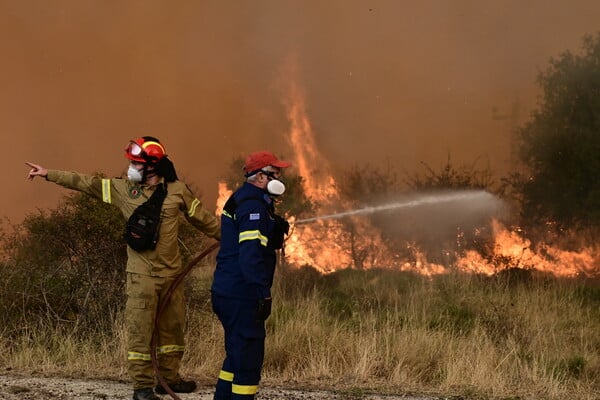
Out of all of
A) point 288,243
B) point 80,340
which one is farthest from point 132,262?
point 288,243

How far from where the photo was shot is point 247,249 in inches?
194

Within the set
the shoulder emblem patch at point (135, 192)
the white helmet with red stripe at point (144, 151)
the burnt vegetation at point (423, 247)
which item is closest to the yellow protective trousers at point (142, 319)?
the shoulder emblem patch at point (135, 192)

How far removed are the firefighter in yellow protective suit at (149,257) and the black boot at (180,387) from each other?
0.01 metres

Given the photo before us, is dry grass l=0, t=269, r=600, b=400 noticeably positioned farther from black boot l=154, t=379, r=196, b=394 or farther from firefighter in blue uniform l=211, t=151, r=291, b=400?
firefighter in blue uniform l=211, t=151, r=291, b=400

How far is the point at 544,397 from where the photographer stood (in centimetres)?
701

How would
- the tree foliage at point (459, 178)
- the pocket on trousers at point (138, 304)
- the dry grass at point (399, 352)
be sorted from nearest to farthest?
1. the pocket on trousers at point (138, 304)
2. the dry grass at point (399, 352)
3. the tree foliage at point (459, 178)

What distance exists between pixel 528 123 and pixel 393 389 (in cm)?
1390

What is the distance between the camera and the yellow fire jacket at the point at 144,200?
6.14 m

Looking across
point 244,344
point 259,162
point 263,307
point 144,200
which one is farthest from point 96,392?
point 259,162

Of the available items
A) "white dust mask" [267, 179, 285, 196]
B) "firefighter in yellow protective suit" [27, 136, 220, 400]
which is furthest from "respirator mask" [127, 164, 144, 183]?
"white dust mask" [267, 179, 285, 196]

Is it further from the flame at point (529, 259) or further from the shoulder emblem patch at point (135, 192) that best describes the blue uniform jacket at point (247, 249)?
the flame at point (529, 259)

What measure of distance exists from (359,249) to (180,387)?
15292mm

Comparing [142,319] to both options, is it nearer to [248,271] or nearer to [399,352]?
[248,271]

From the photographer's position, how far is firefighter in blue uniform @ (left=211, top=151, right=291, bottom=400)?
4.94 meters
